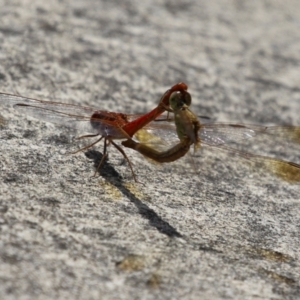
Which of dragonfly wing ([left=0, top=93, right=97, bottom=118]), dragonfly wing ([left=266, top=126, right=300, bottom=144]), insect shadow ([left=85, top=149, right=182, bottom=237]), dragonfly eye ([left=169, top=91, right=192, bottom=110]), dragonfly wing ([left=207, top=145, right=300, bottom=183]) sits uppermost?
dragonfly eye ([left=169, top=91, right=192, bottom=110])

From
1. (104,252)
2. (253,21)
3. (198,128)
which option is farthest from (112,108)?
(253,21)

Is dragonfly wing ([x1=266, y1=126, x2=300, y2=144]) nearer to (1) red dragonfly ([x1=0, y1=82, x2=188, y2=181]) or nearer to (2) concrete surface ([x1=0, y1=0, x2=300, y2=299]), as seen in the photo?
(2) concrete surface ([x1=0, y1=0, x2=300, y2=299])

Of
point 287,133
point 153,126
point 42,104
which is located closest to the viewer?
point 42,104

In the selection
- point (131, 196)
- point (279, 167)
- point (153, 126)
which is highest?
point (153, 126)

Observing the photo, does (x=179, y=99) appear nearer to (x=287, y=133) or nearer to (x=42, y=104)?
(x=42, y=104)

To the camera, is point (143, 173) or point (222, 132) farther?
point (222, 132)

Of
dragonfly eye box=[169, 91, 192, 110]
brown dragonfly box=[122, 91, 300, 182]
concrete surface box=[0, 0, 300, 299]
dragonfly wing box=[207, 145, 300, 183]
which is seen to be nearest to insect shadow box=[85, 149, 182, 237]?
concrete surface box=[0, 0, 300, 299]

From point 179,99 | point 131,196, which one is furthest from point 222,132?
point 131,196
